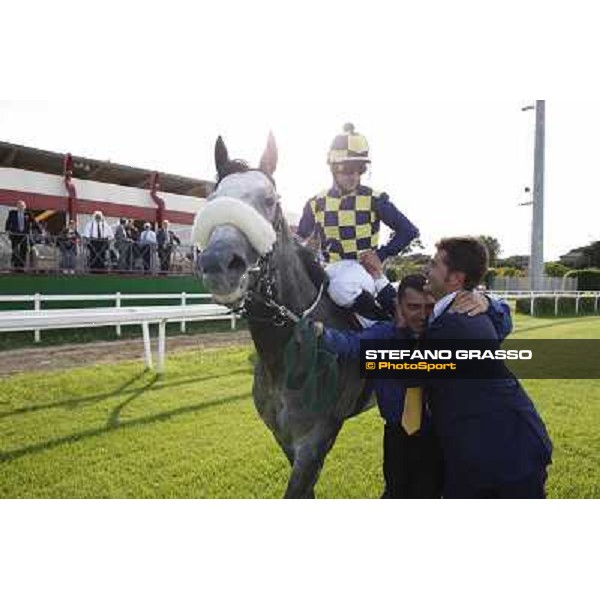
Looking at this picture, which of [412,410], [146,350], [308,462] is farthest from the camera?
[146,350]

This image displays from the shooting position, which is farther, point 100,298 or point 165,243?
point 100,298

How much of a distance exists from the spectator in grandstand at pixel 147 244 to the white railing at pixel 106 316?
0.22 meters

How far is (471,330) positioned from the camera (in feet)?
6.55

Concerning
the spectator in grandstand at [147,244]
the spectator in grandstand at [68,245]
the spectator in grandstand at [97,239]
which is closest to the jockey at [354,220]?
the spectator in grandstand at [147,244]

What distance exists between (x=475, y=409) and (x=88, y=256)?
5.56 ft

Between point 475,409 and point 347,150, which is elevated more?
point 347,150

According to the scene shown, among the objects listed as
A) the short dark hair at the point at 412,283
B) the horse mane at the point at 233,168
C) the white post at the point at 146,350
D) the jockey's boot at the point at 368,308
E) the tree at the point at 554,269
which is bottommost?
the white post at the point at 146,350

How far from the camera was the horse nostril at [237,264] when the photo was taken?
1.51 metres

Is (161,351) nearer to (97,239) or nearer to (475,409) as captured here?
(97,239)

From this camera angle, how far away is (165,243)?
97.7 inches

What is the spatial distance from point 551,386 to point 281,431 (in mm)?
1004

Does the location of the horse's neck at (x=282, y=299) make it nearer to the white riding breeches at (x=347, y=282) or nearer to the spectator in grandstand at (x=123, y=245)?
the white riding breeches at (x=347, y=282)

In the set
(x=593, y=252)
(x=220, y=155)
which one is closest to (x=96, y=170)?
(x=220, y=155)

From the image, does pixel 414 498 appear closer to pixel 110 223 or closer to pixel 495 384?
pixel 495 384
